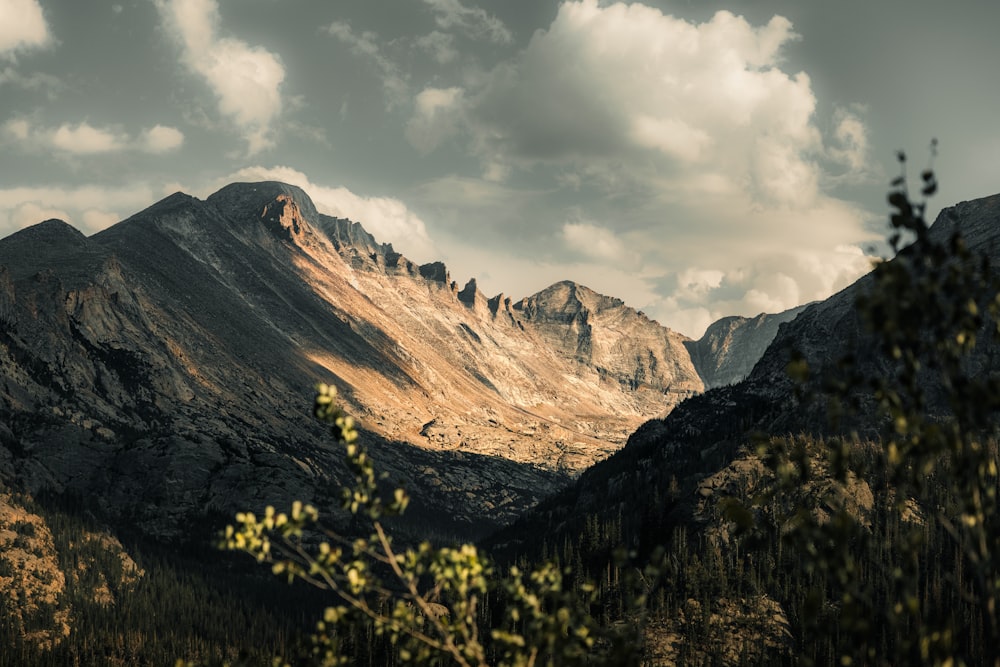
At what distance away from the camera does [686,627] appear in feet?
382

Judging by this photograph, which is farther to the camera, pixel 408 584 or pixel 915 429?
pixel 408 584

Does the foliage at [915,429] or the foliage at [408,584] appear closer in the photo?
the foliage at [915,429]

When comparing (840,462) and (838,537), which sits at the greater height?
(840,462)

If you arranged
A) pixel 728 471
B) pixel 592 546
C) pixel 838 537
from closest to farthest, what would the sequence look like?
pixel 838 537, pixel 728 471, pixel 592 546

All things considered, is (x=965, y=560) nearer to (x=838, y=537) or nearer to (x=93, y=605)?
(x=838, y=537)

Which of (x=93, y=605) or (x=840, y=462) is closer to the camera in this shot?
(x=840, y=462)

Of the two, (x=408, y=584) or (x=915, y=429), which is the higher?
(x=915, y=429)

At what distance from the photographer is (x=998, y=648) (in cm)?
1177

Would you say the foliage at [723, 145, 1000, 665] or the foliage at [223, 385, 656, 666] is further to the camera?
the foliage at [223, 385, 656, 666]

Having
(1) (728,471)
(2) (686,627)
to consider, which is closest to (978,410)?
(2) (686,627)

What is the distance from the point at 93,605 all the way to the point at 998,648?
7666 inches

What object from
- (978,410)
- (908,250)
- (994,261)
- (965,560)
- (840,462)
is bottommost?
(965,560)

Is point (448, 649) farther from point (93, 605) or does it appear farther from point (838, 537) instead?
point (93, 605)

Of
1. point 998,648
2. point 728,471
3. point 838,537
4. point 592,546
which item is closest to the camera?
point 838,537
